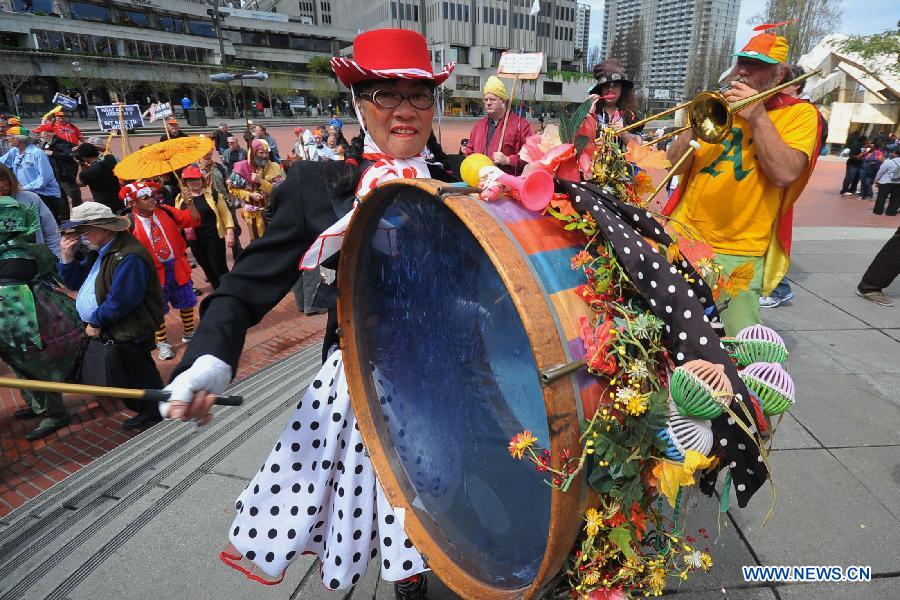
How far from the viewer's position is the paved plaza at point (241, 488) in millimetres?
2121

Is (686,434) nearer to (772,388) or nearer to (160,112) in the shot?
(772,388)

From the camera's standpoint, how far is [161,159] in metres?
4.88

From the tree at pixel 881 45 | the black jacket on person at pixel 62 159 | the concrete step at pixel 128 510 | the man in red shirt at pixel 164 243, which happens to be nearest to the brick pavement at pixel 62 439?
the man in red shirt at pixel 164 243

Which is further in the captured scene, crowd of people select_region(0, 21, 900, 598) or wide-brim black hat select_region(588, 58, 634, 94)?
wide-brim black hat select_region(588, 58, 634, 94)

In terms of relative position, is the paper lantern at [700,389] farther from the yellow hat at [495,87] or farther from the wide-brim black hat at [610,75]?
the yellow hat at [495,87]

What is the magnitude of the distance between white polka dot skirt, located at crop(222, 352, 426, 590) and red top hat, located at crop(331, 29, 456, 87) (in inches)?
38.0

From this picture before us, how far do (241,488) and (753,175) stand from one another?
10.4ft

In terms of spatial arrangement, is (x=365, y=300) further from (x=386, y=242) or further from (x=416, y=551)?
(x=416, y=551)

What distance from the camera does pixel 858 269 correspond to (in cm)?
604

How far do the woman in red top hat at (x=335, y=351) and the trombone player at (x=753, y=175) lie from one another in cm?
144

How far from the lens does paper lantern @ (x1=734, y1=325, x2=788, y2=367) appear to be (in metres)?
1.16

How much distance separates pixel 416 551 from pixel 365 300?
0.89 metres

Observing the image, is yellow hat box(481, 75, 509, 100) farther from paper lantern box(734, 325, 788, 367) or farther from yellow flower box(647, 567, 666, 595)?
yellow flower box(647, 567, 666, 595)

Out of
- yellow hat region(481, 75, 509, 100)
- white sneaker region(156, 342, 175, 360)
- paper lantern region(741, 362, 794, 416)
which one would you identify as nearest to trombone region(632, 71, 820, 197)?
paper lantern region(741, 362, 794, 416)
